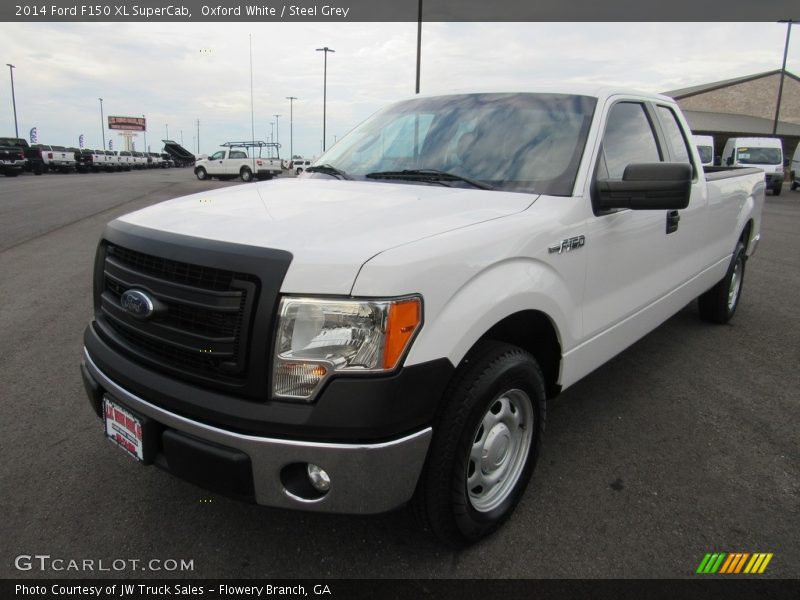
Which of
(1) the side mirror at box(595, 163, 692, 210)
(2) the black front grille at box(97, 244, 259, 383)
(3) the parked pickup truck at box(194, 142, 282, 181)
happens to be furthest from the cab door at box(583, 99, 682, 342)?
(3) the parked pickup truck at box(194, 142, 282, 181)

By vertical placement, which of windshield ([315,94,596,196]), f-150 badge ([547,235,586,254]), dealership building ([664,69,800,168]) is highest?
dealership building ([664,69,800,168])

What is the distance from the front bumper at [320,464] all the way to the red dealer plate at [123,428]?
0.19m

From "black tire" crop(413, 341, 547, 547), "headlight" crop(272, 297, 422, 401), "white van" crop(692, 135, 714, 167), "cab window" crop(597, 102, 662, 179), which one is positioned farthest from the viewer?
"white van" crop(692, 135, 714, 167)

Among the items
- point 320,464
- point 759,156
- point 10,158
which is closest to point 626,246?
point 320,464

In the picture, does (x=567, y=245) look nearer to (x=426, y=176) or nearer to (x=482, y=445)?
(x=426, y=176)

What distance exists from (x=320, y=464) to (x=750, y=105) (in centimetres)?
6229

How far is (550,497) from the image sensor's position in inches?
106

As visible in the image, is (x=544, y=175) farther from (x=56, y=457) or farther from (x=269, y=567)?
(x=56, y=457)

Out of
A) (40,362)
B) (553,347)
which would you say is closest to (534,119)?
(553,347)

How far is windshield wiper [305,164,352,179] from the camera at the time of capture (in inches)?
129

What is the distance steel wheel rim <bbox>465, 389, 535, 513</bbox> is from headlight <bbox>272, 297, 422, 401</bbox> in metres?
0.56

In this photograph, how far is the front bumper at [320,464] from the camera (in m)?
1.82

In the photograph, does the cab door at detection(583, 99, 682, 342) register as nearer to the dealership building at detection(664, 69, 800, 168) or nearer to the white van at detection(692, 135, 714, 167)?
the white van at detection(692, 135, 714, 167)

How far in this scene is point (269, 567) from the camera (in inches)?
87.8
